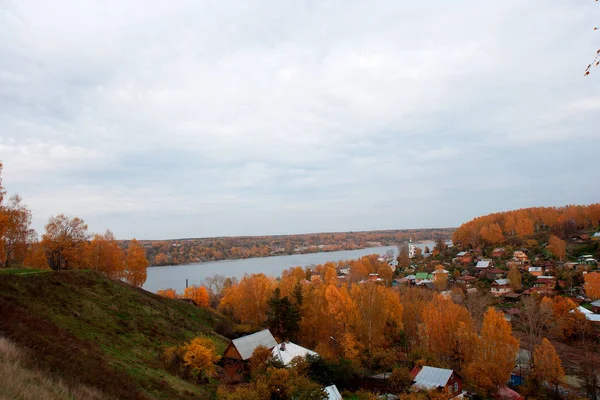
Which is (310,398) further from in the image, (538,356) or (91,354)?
(538,356)

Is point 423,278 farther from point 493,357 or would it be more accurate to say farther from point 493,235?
point 493,357

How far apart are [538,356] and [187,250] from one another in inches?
5506

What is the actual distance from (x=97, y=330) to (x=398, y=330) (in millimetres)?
24826

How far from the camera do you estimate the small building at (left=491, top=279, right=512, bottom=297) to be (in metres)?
47.7

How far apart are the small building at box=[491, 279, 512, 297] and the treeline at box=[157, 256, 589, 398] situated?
11270mm

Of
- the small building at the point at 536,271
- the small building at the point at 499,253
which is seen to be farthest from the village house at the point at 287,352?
the small building at the point at 499,253

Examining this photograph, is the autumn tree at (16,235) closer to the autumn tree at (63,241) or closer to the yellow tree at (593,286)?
the autumn tree at (63,241)

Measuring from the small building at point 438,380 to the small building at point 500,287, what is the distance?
33302mm

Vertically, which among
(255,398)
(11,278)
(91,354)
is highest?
(11,278)

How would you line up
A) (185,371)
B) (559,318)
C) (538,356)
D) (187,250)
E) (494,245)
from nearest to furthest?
(185,371)
(538,356)
(559,318)
(494,245)
(187,250)

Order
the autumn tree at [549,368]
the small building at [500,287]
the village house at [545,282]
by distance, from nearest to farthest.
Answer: the autumn tree at [549,368] → the village house at [545,282] → the small building at [500,287]

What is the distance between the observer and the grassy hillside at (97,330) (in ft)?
34.1

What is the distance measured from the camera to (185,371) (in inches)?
671

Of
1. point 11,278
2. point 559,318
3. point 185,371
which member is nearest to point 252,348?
point 185,371
